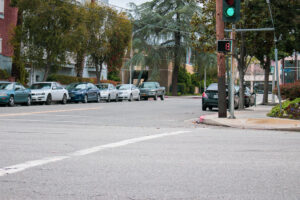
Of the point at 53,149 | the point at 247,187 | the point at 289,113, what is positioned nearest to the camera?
the point at 247,187

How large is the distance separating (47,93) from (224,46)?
730 inches

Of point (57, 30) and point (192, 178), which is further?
point (57, 30)

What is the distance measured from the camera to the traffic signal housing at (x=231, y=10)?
16.4 m

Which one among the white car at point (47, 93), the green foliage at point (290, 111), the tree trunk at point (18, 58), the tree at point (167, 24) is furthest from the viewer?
the tree at point (167, 24)

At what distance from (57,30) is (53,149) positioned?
28865mm

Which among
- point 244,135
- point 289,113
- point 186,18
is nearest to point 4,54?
point 186,18

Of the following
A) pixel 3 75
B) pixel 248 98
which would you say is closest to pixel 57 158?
pixel 248 98

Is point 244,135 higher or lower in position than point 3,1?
lower

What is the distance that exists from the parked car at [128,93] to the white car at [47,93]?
27.0ft

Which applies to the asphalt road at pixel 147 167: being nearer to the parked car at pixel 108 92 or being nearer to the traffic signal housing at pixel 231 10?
the traffic signal housing at pixel 231 10

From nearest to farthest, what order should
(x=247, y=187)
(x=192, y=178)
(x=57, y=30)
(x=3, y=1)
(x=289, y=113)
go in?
(x=247, y=187)
(x=192, y=178)
(x=289, y=113)
(x=57, y=30)
(x=3, y=1)

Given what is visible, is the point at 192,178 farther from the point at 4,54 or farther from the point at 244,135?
the point at 4,54

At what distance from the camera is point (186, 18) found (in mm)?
59062

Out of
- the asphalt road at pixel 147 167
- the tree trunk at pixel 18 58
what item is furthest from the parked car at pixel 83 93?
the asphalt road at pixel 147 167
